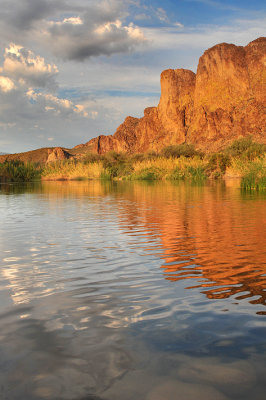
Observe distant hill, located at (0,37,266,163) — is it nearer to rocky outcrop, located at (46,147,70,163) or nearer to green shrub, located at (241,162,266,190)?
rocky outcrop, located at (46,147,70,163)

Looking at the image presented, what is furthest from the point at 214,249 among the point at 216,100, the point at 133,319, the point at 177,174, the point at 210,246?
the point at 216,100

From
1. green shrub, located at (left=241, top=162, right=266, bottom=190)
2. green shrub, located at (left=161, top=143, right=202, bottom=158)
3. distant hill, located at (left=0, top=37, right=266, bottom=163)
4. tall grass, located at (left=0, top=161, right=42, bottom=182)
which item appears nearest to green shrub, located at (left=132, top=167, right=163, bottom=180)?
tall grass, located at (left=0, top=161, right=42, bottom=182)

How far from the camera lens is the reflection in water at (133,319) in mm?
1853

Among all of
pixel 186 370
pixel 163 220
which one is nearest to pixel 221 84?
pixel 163 220

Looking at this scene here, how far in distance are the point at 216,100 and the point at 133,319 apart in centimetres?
10211

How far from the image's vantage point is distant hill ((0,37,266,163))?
3637 inches

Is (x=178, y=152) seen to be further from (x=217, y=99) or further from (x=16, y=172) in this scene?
(x=217, y=99)

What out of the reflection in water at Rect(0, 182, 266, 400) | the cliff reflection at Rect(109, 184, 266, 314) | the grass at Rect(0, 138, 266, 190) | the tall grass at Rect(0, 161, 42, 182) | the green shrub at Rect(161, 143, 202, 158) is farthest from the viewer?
the green shrub at Rect(161, 143, 202, 158)

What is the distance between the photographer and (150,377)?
189 cm

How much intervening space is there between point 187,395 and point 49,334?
3.30ft

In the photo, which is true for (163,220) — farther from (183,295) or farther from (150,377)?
(150,377)

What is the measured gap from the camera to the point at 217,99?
99.0 meters

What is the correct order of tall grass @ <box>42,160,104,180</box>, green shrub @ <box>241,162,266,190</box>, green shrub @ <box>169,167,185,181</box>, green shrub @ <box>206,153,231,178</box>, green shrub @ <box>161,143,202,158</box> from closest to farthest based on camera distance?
1. green shrub @ <box>241,162,266,190</box>
2. green shrub @ <box>206,153,231,178</box>
3. green shrub @ <box>169,167,185,181</box>
4. tall grass @ <box>42,160,104,180</box>
5. green shrub @ <box>161,143,202,158</box>

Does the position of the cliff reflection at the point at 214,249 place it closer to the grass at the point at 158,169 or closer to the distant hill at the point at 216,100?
the grass at the point at 158,169
